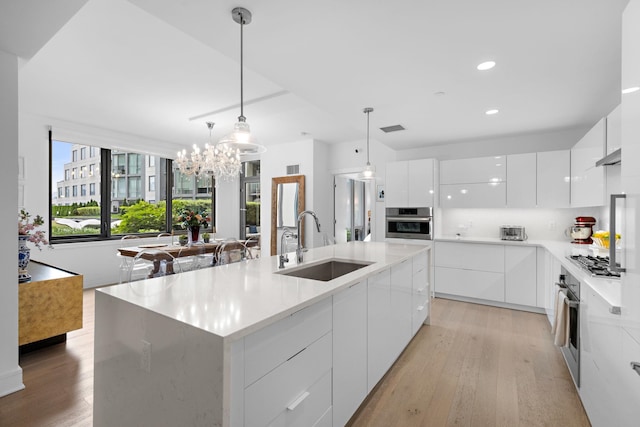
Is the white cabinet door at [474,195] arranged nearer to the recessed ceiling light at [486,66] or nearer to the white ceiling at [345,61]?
the white ceiling at [345,61]

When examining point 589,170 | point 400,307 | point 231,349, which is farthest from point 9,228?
point 589,170

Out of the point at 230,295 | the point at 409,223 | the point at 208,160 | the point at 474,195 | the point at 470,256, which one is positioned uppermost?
the point at 208,160

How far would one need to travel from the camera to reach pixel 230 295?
1.42 metres

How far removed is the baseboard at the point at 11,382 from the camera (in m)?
2.12

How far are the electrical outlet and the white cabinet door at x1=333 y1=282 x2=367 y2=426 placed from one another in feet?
2.75

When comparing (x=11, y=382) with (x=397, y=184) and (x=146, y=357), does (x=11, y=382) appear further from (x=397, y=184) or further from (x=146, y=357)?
(x=397, y=184)

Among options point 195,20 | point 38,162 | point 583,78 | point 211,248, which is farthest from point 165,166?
point 583,78

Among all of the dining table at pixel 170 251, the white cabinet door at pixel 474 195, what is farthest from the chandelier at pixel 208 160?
the white cabinet door at pixel 474 195

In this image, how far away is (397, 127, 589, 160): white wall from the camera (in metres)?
4.18

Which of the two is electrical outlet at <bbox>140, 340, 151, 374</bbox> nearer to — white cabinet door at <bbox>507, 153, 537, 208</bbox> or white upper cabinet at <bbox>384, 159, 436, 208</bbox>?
white upper cabinet at <bbox>384, 159, 436, 208</bbox>

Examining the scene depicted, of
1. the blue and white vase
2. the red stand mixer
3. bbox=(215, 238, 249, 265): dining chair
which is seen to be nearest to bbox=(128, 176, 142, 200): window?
bbox=(215, 238, 249, 265): dining chair

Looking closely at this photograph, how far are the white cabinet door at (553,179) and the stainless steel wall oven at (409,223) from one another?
4.62 ft

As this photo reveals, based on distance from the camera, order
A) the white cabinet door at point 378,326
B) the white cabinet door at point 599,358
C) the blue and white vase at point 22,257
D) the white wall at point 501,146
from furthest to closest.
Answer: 1. the white wall at point 501,146
2. the blue and white vase at point 22,257
3. the white cabinet door at point 378,326
4. the white cabinet door at point 599,358

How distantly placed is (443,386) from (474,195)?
2997 millimetres
